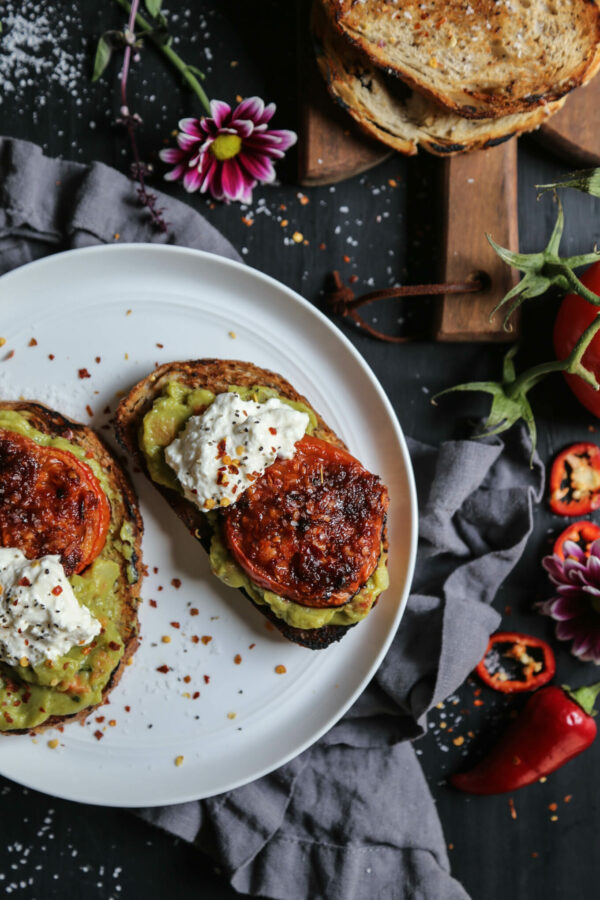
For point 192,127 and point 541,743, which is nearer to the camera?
point 192,127

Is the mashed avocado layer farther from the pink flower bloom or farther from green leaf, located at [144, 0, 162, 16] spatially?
green leaf, located at [144, 0, 162, 16]

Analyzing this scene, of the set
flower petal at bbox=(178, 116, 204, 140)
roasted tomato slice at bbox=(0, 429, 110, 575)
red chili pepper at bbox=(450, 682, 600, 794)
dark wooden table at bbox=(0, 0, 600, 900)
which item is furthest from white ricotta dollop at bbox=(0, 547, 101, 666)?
red chili pepper at bbox=(450, 682, 600, 794)

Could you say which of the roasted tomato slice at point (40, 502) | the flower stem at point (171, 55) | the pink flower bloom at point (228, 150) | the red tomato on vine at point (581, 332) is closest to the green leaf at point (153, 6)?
the flower stem at point (171, 55)

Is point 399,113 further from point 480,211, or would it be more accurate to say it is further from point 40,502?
point 40,502

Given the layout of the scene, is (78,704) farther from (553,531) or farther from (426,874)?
(553,531)

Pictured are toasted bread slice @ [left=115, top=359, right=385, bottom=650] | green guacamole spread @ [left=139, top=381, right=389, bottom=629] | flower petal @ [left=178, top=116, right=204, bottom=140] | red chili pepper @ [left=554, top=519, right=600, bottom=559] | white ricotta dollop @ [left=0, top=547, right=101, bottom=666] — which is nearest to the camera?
white ricotta dollop @ [left=0, top=547, right=101, bottom=666]

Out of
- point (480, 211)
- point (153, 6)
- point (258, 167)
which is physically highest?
point (153, 6)

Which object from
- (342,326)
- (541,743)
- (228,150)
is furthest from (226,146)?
(541,743)

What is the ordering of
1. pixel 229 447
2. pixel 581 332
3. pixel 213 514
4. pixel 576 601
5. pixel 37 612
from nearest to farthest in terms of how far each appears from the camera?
pixel 37 612, pixel 229 447, pixel 213 514, pixel 581 332, pixel 576 601
